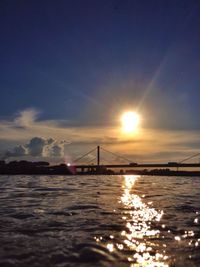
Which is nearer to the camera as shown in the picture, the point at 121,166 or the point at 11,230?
the point at 11,230

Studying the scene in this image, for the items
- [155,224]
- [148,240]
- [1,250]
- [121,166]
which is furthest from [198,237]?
[121,166]

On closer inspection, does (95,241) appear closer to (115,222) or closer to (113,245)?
(113,245)

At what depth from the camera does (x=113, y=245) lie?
8.09 m

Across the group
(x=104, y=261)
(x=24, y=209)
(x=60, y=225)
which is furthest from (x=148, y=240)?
(x=24, y=209)

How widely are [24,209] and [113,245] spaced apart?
22.7 ft

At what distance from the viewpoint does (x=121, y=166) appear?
168375 mm

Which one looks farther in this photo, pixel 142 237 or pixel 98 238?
pixel 142 237

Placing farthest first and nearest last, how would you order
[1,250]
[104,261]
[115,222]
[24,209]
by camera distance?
[24,209], [115,222], [1,250], [104,261]

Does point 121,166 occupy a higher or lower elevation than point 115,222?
higher

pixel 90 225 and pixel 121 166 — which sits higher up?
pixel 121 166

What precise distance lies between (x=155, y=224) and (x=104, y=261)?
429 cm

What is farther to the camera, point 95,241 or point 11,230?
point 11,230

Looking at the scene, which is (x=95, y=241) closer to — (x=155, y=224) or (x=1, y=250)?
(x=1, y=250)

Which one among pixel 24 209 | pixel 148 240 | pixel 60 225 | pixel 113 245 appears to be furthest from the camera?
pixel 24 209
